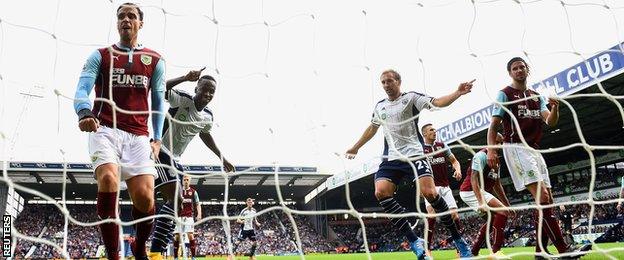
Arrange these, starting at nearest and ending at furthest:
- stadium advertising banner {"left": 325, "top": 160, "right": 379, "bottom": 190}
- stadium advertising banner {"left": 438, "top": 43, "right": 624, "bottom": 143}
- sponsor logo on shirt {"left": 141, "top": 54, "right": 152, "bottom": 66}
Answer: sponsor logo on shirt {"left": 141, "top": 54, "right": 152, "bottom": 66}, stadium advertising banner {"left": 438, "top": 43, "right": 624, "bottom": 143}, stadium advertising banner {"left": 325, "top": 160, "right": 379, "bottom": 190}

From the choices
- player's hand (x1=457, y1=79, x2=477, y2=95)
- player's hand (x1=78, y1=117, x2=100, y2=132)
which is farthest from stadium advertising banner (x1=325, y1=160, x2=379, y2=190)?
player's hand (x1=78, y1=117, x2=100, y2=132)

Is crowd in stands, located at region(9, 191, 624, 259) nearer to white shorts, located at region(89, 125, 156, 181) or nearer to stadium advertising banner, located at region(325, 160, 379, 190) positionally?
stadium advertising banner, located at region(325, 160, 379, 190)

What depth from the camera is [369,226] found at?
38.8 metres

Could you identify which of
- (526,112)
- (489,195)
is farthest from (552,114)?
(489,195)

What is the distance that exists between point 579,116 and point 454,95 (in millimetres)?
15418

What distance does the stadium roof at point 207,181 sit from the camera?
2598 cm

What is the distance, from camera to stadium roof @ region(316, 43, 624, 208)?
1053cm

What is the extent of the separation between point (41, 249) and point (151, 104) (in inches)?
1210

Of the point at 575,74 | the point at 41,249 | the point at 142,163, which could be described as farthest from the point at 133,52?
the point at 41,249

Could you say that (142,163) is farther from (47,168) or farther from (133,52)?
(47,168)

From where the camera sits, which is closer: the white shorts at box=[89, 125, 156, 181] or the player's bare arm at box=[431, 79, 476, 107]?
the white shorts at box=[89, 125, 156, 181]

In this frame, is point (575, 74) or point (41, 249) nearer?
point (575, 74)

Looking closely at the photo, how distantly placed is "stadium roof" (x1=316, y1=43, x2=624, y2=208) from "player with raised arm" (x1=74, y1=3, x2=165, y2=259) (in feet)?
16.1

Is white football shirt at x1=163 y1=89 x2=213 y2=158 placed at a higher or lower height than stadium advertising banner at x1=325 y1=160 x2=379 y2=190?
lower
